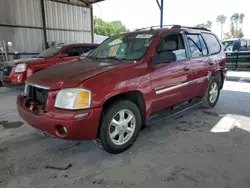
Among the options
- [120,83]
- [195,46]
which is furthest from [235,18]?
[120,83]

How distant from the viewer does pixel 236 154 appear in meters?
2.78

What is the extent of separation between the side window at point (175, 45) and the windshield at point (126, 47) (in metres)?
0.23

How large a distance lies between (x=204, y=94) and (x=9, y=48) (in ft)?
35.5

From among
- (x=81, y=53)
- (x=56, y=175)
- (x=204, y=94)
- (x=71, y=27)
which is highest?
(x=71, y=27)

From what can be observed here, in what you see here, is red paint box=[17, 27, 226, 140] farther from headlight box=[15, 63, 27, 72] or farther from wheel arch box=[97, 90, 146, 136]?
headlight box=[15, 63, 27, 72]

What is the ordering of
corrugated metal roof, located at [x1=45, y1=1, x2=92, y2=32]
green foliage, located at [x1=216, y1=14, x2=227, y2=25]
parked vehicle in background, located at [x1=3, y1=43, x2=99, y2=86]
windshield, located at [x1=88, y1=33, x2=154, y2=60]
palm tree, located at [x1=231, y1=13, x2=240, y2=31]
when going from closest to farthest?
windshield, located at [x1=88, y1=33, x2=154, y2=60], parked vehicle in background, located at [x1=3, y1=43, x2=99, y2=86], corrugated metal roof, located at [x1=45, y1=1, x2=92, y2=32], palm tree, located at [x1=231, y1=13, x2=240, y2=31], green foliage, located at [x1=216, y1=14, x2=227, y2=25]

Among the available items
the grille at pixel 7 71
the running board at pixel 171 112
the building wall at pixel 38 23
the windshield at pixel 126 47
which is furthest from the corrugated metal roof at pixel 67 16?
the running board at pixel 171 112

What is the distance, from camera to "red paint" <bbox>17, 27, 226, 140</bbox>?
7.76 ft

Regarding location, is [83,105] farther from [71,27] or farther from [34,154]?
[71,27]

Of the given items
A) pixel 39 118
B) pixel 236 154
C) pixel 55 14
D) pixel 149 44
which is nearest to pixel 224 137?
pixel 236 154

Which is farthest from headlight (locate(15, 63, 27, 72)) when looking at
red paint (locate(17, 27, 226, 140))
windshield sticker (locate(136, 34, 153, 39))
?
windshield sticker (locate(136, 34, 153, 39))

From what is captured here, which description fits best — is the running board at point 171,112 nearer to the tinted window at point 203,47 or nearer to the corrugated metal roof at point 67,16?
the tinted window at point 203,47

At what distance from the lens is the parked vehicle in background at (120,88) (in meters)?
2.37

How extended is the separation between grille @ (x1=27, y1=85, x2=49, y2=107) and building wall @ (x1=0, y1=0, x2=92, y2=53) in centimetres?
1007
